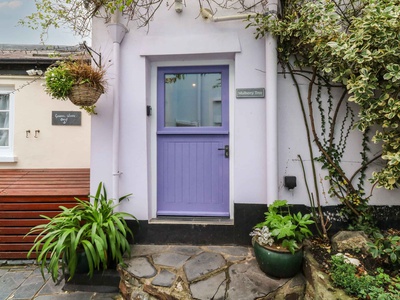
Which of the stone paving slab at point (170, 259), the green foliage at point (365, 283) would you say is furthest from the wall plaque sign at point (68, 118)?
the green foliage at point (365, 283)

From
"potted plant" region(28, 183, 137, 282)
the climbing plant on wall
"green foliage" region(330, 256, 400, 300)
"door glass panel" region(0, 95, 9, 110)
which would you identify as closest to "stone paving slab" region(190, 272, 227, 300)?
"potted plant" region(28, 183, 137, 282)

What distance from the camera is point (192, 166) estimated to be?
320cm

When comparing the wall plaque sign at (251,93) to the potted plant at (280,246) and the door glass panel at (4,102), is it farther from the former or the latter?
the door glass panel at (4,102)

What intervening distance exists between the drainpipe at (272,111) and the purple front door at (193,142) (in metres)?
0.60

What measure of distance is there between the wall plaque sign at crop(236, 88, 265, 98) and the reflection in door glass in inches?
16.2

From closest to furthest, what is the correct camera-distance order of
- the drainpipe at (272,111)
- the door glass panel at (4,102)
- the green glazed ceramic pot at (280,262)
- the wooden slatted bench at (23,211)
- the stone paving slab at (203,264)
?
1. the green glazed ceramic pot at (280,262)
2. the stone paving slab at (203,264)
3. the drainpipe at (272,111)
4. the wooden slatted bench at (23,211)
5. the door glass panel at (4,102)

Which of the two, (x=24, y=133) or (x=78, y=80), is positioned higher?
(x=78, y=80)

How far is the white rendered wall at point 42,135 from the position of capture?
187 inches

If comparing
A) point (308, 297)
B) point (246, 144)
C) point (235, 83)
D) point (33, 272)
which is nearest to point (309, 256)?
point (308, 297)

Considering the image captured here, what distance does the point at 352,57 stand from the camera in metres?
2.22

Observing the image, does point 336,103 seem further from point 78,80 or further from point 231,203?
point 78,80

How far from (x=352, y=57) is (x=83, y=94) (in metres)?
2.87

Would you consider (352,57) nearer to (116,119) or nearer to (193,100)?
(193,100)

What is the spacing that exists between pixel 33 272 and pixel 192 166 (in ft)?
8.10
